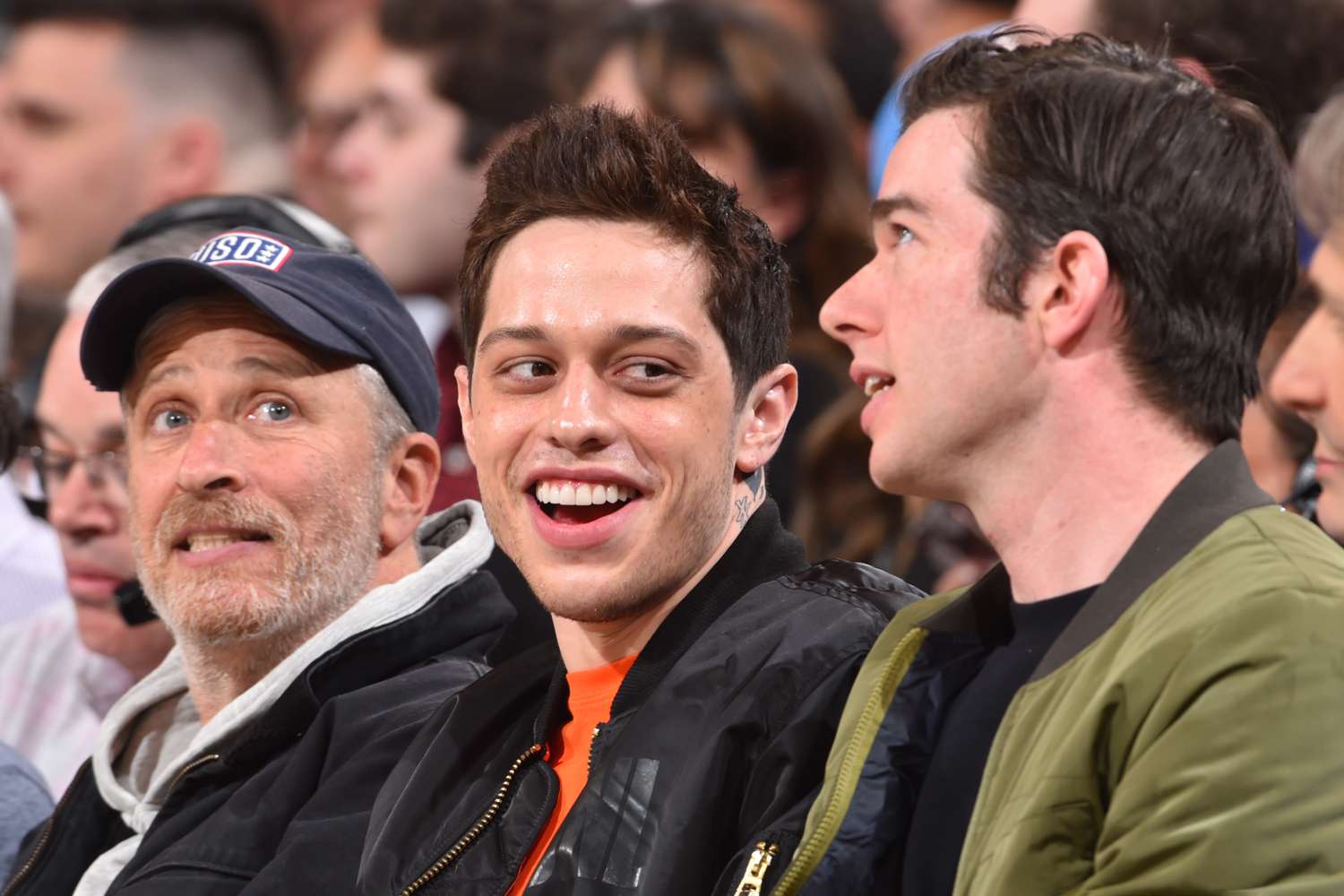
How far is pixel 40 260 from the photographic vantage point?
6023mm

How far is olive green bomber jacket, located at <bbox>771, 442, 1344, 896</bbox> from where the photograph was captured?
59.2 inches

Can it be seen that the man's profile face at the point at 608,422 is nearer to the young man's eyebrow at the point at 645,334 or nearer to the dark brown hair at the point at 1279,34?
the young man's eyebrow at the point at 645,334

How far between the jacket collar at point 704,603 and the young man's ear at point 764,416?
0.06 m

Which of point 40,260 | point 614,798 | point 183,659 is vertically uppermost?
point 614,798

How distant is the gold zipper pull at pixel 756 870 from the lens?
1.81 meters

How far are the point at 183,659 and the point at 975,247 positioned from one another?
1.47 meters

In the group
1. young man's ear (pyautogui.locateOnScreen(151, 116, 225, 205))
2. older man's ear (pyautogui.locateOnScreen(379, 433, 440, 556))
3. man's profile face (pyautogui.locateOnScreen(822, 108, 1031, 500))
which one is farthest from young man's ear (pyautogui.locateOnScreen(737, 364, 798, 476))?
young man's ear (pyautogui.locateOnScreen(151, 116, 225, 205))

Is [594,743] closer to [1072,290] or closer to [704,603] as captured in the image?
[704,603]

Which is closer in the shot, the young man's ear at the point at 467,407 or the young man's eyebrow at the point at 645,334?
the young man's eyebrow at the point at 645,334

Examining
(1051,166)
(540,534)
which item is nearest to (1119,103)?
(1051,166)

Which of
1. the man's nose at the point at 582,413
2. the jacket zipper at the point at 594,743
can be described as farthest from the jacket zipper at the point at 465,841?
the man's nose at the point at 582,413

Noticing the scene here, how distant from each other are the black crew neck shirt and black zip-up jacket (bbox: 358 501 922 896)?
12cm

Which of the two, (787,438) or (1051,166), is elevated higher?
(1051,166)

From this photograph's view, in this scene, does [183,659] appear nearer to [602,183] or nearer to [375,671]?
[375,671]
